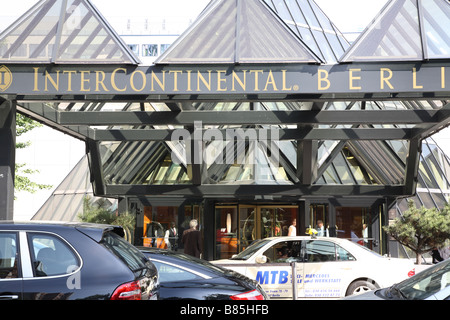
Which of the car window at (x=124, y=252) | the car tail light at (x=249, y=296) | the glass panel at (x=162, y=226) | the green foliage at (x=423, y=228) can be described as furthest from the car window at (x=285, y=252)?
the glass panel at (x=162, y=226)

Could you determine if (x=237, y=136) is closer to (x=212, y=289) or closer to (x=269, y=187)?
(x=269, y=187)

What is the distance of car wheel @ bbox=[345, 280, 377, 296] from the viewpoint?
11.6 m

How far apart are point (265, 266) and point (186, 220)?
12.6m

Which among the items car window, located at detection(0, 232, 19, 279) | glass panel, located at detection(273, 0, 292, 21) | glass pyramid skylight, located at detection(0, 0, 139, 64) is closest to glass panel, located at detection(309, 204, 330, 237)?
glass panel, located at detection(273, 0, 292, 21)

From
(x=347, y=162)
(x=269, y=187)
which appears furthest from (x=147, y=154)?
(x=347, y=162)

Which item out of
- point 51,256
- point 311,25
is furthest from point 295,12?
point 51,256

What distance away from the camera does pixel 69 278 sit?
206 inches

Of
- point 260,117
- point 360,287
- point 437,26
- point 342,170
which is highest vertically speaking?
point 437,26

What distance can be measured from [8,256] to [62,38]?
770 centimetres

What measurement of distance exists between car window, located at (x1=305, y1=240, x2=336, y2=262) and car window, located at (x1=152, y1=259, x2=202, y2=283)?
14.9 ft

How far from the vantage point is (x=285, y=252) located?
12.2 metres

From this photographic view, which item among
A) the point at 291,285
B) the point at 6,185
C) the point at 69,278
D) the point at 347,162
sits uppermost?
the point at 347,162

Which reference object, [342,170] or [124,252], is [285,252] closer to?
[124,252]
